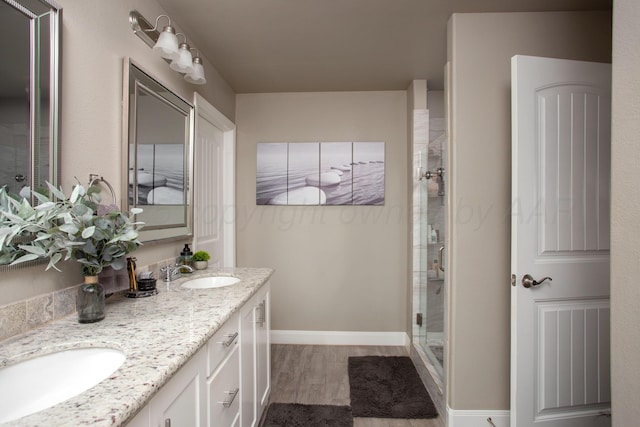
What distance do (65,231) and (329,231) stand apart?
94.6 inches

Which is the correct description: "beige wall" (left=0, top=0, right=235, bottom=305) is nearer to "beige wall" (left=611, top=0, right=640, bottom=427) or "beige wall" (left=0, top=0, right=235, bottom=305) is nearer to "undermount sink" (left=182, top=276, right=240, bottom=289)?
"undermount sink" (left=182, top=276, right=240, bottom=289)

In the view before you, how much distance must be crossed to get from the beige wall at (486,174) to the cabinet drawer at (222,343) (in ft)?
4.12

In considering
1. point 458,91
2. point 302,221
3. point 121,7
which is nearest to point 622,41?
point 458,91

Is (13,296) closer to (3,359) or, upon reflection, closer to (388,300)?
(3,359)

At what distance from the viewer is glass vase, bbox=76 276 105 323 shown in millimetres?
1121

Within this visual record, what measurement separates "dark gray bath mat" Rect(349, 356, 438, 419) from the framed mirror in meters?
1.63

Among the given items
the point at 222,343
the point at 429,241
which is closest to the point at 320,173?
the point at 429,241

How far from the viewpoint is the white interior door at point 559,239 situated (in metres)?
1.66

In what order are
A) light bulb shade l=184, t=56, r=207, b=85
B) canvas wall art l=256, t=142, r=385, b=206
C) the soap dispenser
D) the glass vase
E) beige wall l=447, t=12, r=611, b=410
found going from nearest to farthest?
the glass vase → light bulb shade l=184, t=56, r=207, b=85 → beige wall l=447, t=12, r=611, b=410 → the soap dispenser → canvas wall art l=256, t=142, r=385, b=206

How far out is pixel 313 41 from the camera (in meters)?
2.28

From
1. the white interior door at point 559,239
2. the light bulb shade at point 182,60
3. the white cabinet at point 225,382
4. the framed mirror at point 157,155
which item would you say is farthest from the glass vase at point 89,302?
the white interior door at point 559,239

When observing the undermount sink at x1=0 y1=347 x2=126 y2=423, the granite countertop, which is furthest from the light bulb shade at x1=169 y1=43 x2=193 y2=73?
the undermount sink at x1=0 y1=347 x2=126 y2=423

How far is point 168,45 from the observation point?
1.56m

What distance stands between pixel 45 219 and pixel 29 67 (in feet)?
1.70
